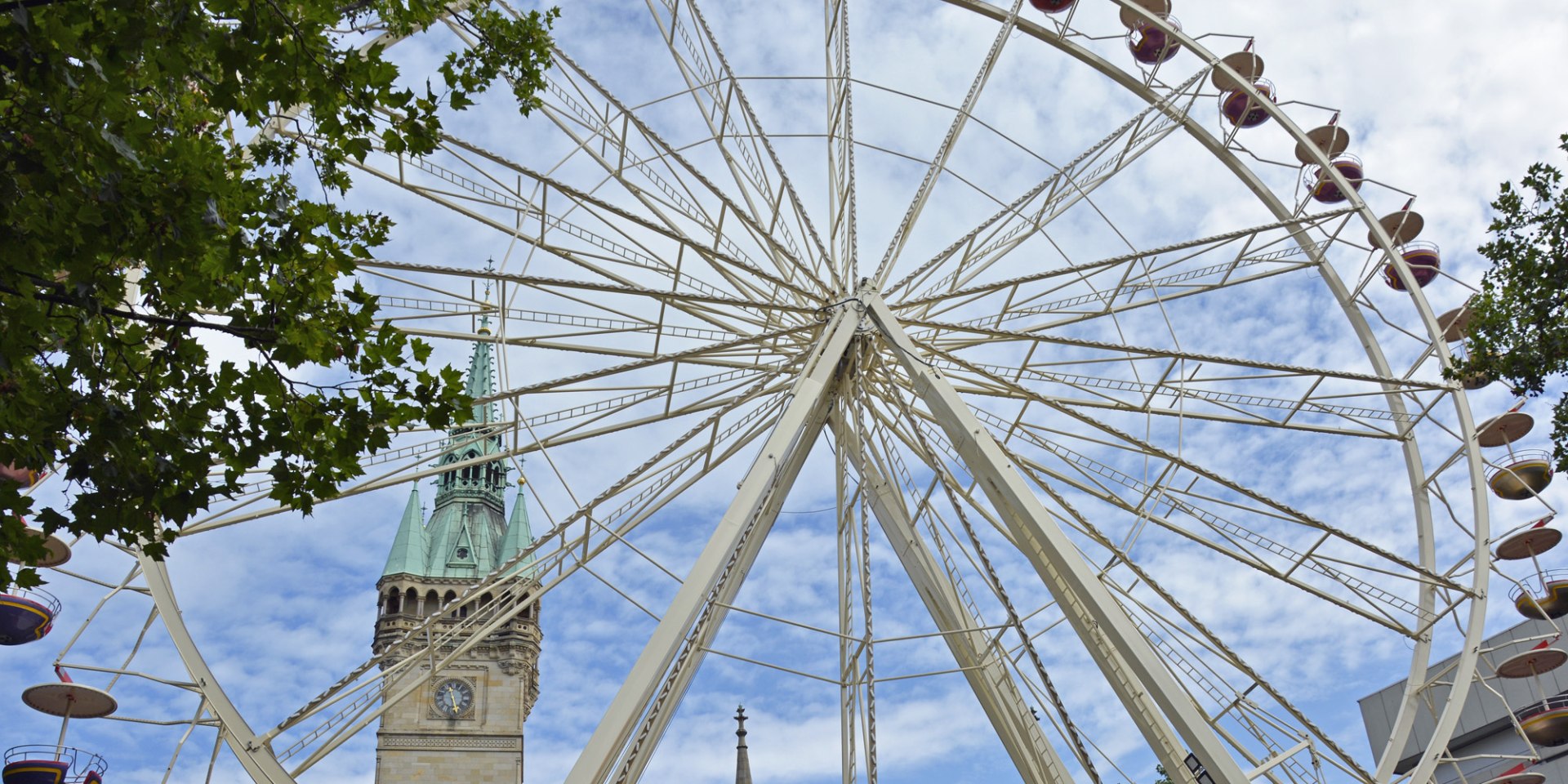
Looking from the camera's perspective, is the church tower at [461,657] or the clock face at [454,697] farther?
the clock face at [454,697]

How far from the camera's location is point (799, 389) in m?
18.1

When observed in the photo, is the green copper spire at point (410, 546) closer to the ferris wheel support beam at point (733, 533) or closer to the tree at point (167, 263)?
the ferris wheel support beam at point (733, 533)

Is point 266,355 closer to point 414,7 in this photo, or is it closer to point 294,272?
Answer: point 294,272

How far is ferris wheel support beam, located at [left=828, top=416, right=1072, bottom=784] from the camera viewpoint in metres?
19.3

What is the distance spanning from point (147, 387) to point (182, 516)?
0.92 m

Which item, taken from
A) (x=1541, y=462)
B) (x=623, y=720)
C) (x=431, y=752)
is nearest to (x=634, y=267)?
(x=623, y=720)

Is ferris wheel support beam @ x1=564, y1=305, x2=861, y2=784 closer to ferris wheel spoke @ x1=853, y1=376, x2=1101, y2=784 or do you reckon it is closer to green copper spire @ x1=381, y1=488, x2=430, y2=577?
ferris wheel spoke @ x1=853, y1=376, x2=1101, y2=784

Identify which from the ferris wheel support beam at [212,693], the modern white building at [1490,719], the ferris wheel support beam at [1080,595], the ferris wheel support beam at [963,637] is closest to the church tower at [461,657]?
the modern white building at [1490,719]

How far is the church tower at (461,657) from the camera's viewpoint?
67.0 meters

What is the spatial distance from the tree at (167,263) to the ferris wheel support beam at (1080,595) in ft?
28.3

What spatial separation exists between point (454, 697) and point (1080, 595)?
5760cm

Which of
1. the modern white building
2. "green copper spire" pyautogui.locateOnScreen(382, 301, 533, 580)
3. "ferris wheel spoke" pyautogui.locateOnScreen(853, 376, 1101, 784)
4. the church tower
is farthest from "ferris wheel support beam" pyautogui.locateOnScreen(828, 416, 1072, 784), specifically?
"green copper spire" pyautogui.locateOnScreen(382, 301, 533, 580)

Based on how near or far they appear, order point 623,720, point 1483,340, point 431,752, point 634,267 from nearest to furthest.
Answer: point 623,720, point 1483,340, point 634,267, point 431,752

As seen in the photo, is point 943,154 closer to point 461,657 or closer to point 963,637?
point 963,637
